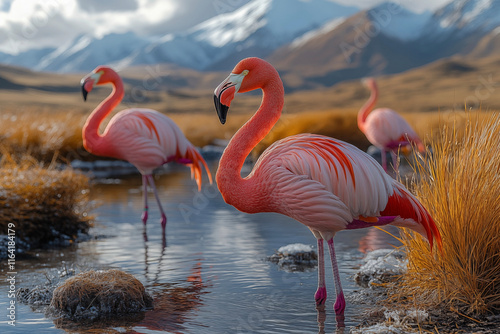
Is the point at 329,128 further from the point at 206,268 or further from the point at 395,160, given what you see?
the point at 206,268

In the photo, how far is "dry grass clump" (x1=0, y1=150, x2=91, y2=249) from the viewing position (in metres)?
6.97

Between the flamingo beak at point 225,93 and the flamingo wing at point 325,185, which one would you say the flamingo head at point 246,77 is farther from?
the flamingo wing at point 325,185

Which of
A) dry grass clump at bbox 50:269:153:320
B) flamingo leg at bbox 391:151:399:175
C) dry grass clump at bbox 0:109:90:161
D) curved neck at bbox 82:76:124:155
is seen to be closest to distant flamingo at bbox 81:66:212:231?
curved neck at bbox 82:76:124:155

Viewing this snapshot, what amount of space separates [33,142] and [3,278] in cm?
901

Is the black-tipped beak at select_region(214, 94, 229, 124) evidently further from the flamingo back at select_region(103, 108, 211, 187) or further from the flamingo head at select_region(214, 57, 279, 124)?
the flamingo back at select_region(103, 108, 211, 187)

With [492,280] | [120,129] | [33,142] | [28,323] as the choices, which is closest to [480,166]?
[492,280]

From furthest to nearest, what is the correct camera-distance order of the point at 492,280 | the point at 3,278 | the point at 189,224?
1. the point at 189,224
2. the point at 3,278
3. the point at 492,280

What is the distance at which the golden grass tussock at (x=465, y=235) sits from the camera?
408cm

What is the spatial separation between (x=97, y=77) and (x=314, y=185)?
535 cm

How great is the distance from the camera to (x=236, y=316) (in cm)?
439

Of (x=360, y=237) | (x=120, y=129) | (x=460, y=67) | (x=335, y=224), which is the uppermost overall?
(x=460, y=67)

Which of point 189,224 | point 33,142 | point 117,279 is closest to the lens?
point 117,279

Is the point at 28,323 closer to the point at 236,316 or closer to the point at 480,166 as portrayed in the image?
the point at 236,316

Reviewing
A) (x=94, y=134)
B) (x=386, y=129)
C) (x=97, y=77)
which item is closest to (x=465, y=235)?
(x=94, y=134)
